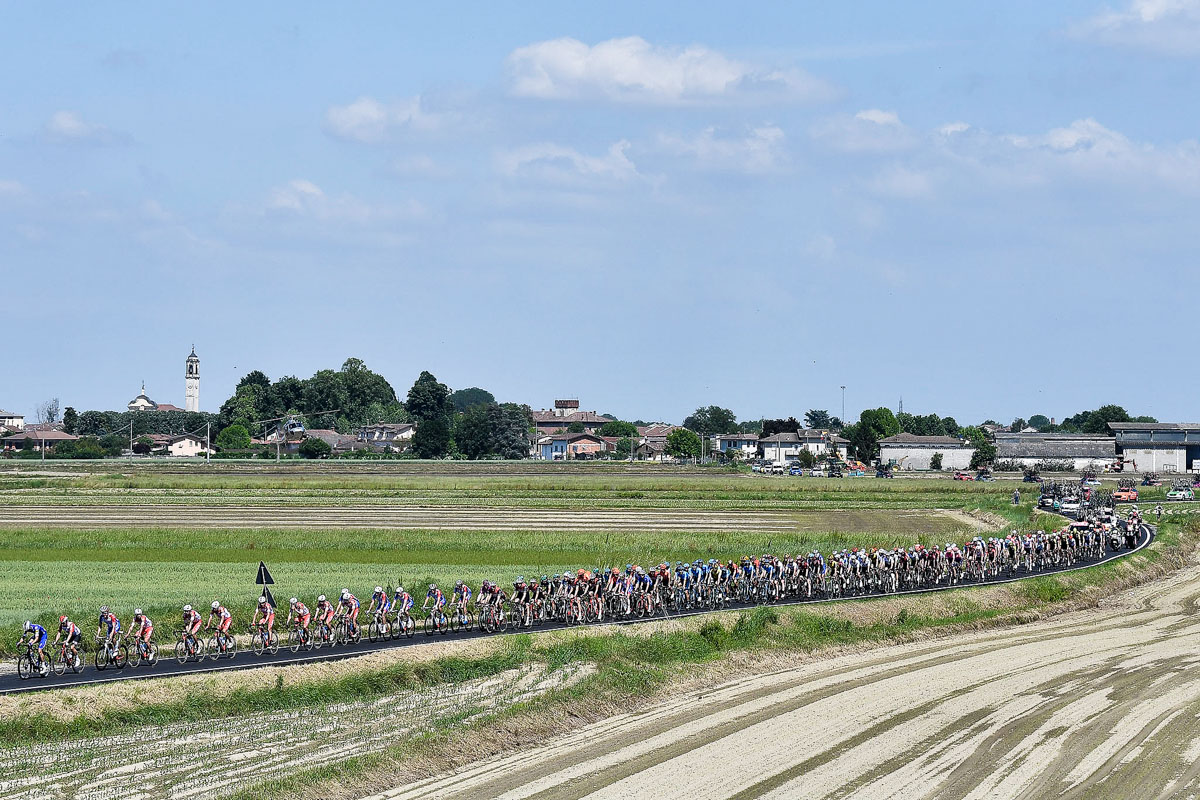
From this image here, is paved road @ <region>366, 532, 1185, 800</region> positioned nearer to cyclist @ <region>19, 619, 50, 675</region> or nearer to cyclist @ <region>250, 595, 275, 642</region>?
cyclist @ <region>250, 595, 275, 642</region>

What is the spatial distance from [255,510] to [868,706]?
62385 millimetres

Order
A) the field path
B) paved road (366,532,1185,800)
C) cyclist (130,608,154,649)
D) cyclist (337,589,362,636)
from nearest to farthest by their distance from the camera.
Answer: paved road (366,532,1185,800), cyclist (130,608,154,649), cyclist (337,589,362,636), the field path

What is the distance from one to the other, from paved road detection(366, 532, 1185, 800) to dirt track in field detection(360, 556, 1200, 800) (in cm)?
5

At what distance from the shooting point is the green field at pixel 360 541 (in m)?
49.8

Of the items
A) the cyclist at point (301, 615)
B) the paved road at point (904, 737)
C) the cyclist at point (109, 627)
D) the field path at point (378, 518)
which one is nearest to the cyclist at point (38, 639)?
the cyclist at point (109, 627)

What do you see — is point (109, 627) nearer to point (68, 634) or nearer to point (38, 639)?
point (68, 634)

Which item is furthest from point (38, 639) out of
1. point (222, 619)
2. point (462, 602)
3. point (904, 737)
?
point (904, 737)

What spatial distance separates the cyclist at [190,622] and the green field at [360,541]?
204 inches

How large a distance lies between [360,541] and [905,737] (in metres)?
41.3

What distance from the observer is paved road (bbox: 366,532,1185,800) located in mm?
26141

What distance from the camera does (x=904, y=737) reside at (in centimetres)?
3041

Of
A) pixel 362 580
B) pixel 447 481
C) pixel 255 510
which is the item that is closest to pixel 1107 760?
pixel 362 580

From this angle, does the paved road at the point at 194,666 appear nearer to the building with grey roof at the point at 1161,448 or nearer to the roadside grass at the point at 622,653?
the roadside grass at the point at 622,653

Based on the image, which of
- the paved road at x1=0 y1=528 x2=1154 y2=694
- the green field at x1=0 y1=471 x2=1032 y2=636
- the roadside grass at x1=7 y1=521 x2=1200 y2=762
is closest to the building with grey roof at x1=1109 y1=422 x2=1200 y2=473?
the green field at x1=0 y1=471 x2=1032 y2=636
